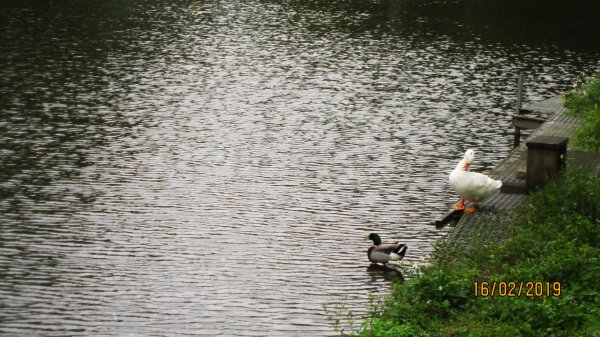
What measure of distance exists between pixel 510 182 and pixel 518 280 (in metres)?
7.13

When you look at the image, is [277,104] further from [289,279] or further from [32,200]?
[289,279]

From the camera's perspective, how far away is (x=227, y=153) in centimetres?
2912

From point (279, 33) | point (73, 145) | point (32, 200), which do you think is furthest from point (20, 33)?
point (32, 200)

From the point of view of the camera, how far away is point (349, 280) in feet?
63.1

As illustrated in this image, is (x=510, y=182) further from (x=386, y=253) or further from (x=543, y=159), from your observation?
(x=386, y=253)

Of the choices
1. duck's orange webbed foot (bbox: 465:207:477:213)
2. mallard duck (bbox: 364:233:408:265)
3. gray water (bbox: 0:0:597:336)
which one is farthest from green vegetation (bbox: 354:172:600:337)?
gray water (bbox: 0:0:597:336)

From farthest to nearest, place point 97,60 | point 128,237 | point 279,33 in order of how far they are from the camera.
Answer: point 279,33
point 97,60
point 128,237

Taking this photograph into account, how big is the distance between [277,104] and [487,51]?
14207 millimetres

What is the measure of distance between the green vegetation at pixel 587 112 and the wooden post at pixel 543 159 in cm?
373

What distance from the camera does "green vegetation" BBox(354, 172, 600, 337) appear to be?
13.3 meters

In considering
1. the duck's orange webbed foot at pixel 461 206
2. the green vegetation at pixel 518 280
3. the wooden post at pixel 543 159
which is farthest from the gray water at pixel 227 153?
the wooden post at pixel 543 159

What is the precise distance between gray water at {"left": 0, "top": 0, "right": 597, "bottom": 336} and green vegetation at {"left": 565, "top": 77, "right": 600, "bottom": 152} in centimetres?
231

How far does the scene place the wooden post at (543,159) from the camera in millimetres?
20484

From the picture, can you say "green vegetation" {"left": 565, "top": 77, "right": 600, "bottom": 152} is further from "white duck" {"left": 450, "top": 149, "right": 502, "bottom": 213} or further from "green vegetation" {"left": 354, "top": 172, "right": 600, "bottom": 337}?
"green vegetation" {"left": 354, "top": 172, "right": 600, "bottom": 337}
